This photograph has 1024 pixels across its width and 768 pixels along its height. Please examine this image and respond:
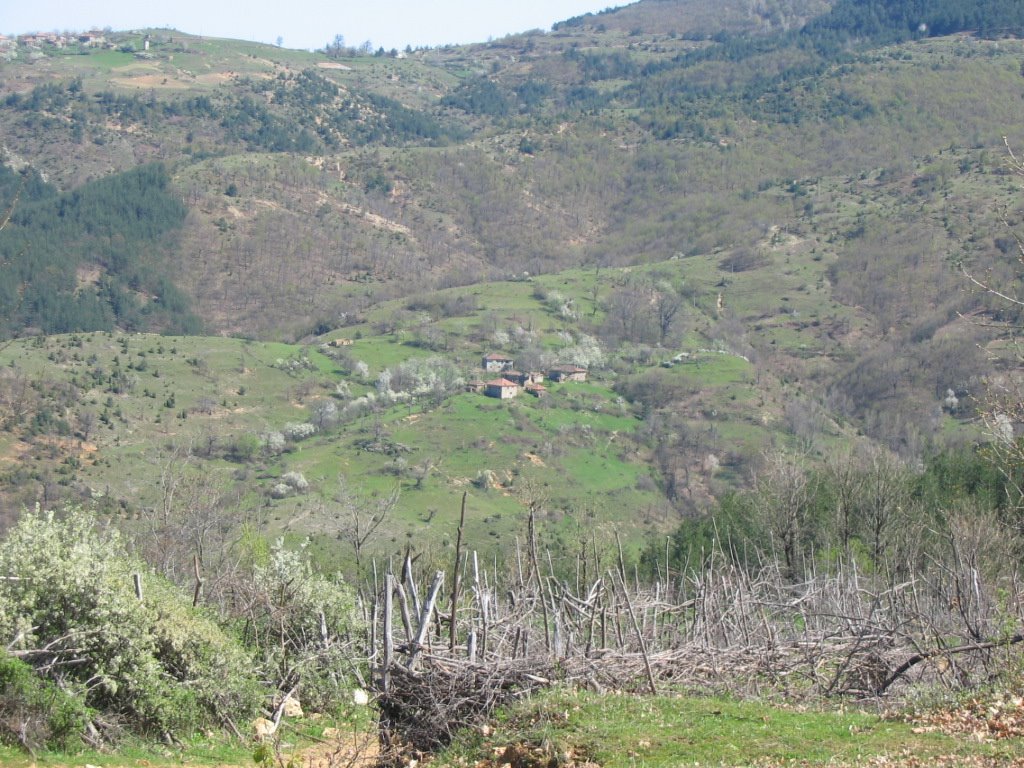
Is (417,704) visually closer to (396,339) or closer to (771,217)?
(396,339)

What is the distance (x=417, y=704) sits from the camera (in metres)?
17.8

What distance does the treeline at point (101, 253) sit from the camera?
13988 cm

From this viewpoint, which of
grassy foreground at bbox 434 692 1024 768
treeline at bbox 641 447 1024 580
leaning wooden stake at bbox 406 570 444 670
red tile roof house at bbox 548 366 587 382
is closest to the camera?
grassy foreground at bbox 434 692 1024 768

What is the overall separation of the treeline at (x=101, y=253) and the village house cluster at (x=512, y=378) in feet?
172

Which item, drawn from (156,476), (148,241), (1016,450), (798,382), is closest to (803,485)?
(1016,450)

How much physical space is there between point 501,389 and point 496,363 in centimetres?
1320

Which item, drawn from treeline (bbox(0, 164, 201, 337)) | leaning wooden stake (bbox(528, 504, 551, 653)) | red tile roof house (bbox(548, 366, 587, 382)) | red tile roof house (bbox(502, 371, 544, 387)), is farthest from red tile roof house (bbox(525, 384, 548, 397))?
leaning wooden stake (bbox(528, 504, 551, 653))

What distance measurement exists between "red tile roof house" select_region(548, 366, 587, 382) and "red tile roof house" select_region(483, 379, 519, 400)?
8.98 m

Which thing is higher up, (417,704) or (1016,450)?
(1016,450)

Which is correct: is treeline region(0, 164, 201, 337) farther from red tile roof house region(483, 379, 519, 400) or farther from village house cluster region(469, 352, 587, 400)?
red tile roof house region(483, 379, 519, 400)

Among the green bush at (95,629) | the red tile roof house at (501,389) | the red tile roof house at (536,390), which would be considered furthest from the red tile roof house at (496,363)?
the green bush at (95,629)

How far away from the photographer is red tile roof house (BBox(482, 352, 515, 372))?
384 feet

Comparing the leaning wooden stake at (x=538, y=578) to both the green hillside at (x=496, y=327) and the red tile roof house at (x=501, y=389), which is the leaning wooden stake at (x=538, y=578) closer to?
the green hillside at (x=496, y=327)

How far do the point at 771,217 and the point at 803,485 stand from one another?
137184mm
